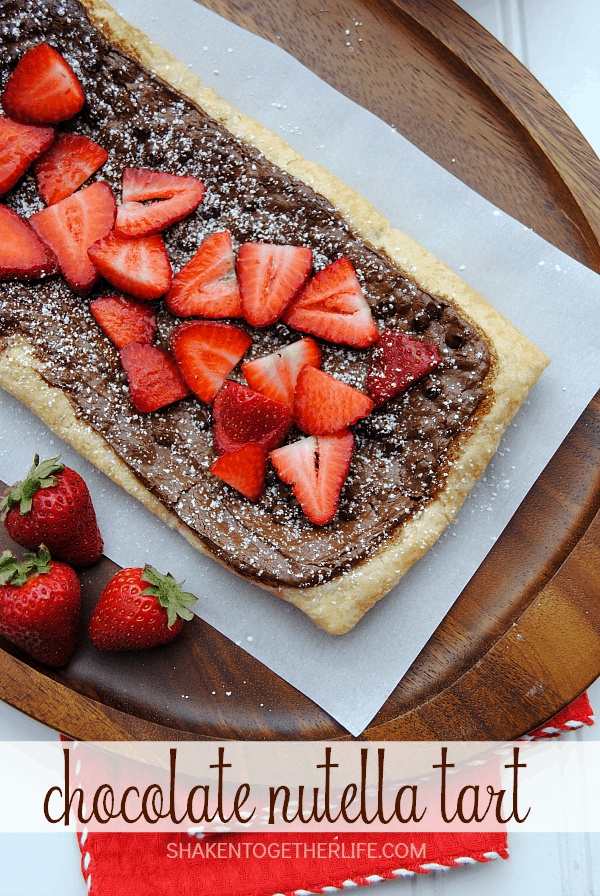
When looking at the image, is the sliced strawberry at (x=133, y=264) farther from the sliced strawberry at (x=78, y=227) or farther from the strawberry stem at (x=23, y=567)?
the strawberry stem at (x=23, y=567)

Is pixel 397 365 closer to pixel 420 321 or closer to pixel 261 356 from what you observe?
pixel 420 321

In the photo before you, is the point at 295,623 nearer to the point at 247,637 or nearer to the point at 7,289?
the point at 247,637

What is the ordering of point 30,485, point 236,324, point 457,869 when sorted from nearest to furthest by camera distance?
1. point 30,485
2. point 236,324
3. point 457,869

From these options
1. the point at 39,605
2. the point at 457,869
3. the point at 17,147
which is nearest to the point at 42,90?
the point at 17,147

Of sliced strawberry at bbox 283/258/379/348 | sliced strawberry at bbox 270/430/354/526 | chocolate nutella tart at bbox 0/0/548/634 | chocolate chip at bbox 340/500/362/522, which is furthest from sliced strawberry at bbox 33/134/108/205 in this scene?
chocolate chip at bbox 340/500/362/522

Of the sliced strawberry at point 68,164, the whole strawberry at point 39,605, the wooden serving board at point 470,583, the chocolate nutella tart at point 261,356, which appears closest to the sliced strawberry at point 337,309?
the chocolate nutella tart at point 261,356

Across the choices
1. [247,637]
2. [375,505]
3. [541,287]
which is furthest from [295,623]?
[541,287]
